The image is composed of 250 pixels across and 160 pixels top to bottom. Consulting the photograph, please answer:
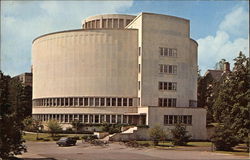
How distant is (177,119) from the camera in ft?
218

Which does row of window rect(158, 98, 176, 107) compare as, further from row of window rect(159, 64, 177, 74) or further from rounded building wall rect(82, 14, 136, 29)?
rounded building wall rect(82, 14, 136, 29)

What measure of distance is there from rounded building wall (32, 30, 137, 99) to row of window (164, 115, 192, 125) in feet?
36.6

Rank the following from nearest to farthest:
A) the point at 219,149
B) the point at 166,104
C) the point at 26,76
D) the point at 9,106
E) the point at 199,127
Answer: the point at 9,106, the point at 219,149, the point at 199,127, the point at 166,104, the point at 26,76

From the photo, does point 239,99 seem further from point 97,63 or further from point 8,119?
point 97,63

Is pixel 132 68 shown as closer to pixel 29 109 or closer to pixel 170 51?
pixel 170 51

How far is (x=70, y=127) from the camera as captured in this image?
74000 mm

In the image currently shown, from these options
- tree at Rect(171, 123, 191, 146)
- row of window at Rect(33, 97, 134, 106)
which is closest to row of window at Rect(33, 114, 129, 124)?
row of window at Rect(33, 97, 134, 106)

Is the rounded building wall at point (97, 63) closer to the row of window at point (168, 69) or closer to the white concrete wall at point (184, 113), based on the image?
the row of window at point (168, 69)

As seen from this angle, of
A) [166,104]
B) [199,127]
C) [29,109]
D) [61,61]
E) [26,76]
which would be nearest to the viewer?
[199,127]

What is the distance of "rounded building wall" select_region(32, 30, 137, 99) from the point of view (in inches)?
2936

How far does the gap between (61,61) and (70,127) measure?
48.9ft

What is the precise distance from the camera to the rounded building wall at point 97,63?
7456cm

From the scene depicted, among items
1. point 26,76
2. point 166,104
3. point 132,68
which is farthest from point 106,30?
point 26,76

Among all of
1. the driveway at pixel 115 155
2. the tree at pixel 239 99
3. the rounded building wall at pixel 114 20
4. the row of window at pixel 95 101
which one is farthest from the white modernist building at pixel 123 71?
the driveway at pixel 115 155
